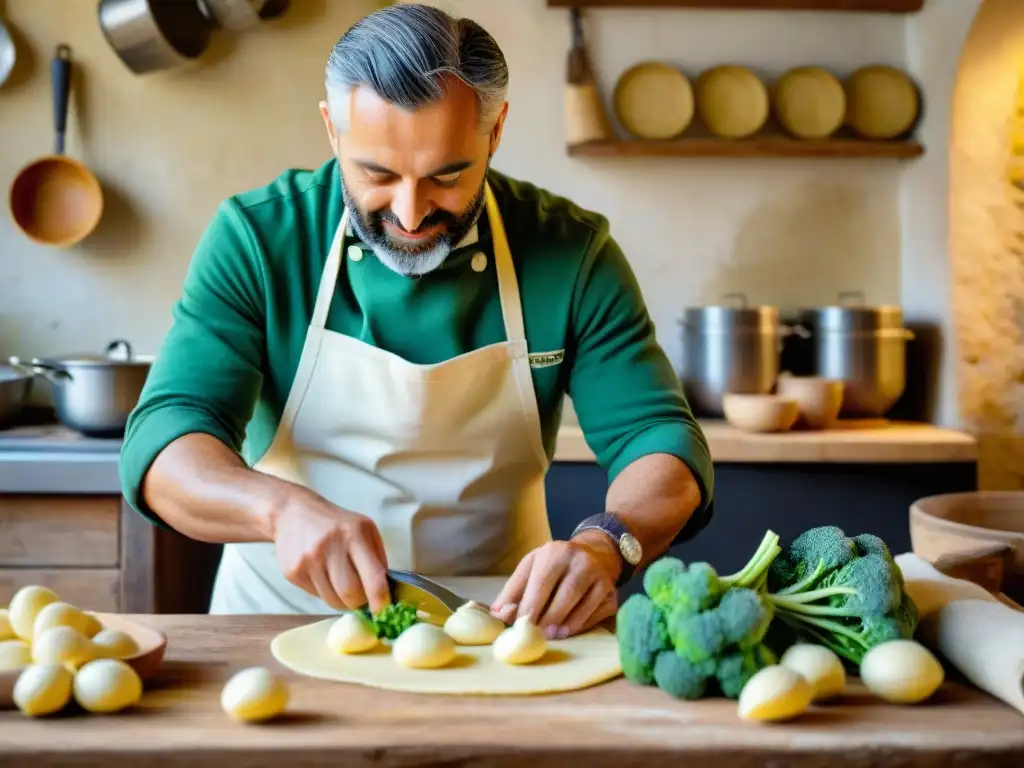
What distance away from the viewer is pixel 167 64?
3.20 m

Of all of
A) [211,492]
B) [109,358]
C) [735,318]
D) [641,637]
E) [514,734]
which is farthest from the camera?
[735,318]

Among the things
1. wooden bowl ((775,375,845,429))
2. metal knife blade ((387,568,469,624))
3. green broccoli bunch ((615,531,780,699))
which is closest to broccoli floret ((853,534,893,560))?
Answer: green broccoli bunch ((615,531,780,699))

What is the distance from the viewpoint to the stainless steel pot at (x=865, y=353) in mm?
3135

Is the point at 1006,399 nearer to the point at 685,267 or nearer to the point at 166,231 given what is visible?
the point at 685,267

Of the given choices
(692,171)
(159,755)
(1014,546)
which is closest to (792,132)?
(692,171)

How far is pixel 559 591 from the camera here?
133cm

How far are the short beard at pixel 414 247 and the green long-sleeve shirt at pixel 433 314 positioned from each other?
0.08 meters

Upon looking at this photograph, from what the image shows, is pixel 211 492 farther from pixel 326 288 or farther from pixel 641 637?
pixel 641 637

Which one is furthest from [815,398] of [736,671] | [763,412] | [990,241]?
[736,671]

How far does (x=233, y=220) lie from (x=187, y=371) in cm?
28

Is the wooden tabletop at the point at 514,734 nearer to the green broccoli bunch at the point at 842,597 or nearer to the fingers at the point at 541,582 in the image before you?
the green broccoli bunch at the point at 842,597

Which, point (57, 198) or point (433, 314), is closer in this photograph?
point (433, 314)

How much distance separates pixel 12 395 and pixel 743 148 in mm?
2103

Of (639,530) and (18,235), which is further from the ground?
(18,235)
